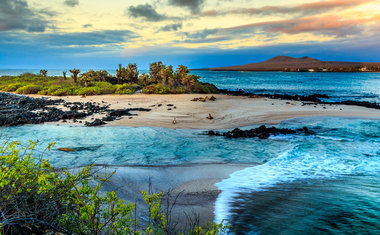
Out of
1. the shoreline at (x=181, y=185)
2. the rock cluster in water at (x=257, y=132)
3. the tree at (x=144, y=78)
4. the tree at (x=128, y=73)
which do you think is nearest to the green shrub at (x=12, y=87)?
the tree at (x=128, y=73)

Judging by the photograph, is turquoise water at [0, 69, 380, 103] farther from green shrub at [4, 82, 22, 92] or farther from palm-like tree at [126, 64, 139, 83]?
green shrub at [4, 82, 22, 92]

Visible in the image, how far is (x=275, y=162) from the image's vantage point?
905 centimetres

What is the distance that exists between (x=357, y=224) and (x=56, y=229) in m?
6.11

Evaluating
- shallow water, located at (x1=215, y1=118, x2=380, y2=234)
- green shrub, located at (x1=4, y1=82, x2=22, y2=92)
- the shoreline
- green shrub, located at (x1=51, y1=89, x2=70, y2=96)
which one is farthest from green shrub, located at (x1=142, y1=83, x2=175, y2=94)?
the shoreline

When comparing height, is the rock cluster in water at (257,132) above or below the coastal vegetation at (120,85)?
below

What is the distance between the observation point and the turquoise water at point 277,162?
17.6 ft

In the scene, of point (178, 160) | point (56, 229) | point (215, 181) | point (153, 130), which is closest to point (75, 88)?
point (153, 130)

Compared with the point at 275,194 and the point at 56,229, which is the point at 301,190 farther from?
the point at 56,229

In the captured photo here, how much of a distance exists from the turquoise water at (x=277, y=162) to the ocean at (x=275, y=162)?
0.02 meters

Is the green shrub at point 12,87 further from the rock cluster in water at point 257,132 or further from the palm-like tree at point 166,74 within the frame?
the rock cluster in water at point 257,132

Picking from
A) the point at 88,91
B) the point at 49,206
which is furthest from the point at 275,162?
the point at 88,91

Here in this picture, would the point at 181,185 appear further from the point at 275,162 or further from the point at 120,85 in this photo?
the point at 120,85

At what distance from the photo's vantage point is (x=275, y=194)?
6430 mm

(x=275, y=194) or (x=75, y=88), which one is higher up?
(x=75, y=88)
